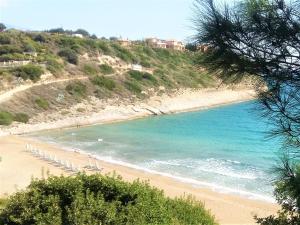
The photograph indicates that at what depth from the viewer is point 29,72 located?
55688 millimetres

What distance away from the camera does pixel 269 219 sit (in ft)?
19.7

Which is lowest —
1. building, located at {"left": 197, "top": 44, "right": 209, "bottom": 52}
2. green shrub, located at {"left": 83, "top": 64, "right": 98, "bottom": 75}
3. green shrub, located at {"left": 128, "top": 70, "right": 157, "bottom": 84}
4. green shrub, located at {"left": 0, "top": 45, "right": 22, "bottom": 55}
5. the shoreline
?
the shoreline

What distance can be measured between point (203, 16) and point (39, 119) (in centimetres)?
4477

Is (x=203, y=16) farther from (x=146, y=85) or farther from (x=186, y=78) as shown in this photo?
(x=186, y=78)

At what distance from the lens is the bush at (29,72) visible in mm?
54938

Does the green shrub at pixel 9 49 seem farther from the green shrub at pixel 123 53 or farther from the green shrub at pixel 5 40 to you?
the green shrub at pixel 123 53

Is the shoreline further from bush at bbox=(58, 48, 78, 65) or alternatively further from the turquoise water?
bush at bbox=(58, 48, 78, 65)

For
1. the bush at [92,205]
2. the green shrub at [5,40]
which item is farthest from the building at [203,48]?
the green shrub at [5,40]

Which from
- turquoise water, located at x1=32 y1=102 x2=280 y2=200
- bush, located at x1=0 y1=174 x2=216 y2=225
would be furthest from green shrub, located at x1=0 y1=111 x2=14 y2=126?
bush, located at x1=0 y1=174 x2=216 y2=225

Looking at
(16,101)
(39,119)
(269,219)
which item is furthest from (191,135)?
(269,219)

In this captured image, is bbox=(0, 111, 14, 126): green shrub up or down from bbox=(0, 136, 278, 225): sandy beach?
up

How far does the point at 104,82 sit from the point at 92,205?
53666mm

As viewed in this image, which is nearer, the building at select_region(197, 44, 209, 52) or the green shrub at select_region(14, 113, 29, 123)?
the building at select_region(197, 44, 209, 52)

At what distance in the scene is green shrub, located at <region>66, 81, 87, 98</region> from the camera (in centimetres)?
5656
